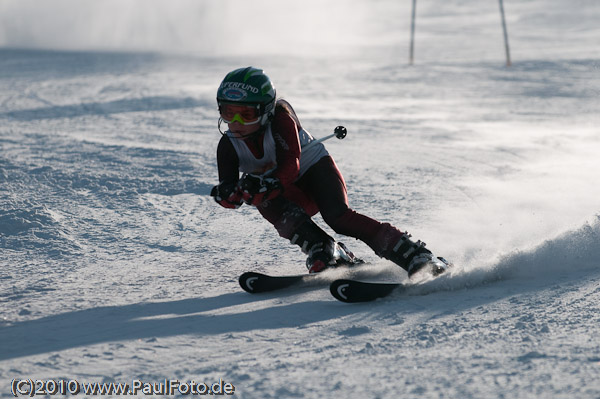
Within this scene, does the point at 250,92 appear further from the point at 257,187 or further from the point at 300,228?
the point at 300,228

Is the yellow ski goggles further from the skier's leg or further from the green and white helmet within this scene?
the skier's leg

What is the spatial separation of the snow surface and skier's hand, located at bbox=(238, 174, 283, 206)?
0.47m

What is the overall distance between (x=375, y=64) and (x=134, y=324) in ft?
46.5

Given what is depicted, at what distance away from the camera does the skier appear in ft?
11.6

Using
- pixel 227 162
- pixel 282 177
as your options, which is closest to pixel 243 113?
pixel 227 162

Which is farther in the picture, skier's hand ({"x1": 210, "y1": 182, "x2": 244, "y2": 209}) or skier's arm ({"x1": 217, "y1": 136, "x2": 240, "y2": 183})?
skier's arm ({"x1": 217, "y1": 136, "x2": 240, "y2": 183})

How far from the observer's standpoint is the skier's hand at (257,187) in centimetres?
345

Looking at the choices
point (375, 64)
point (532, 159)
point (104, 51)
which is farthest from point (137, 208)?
point (104, 51)

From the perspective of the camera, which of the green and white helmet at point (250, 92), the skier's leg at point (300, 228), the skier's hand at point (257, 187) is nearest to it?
the skier's hand at point (257, 187)

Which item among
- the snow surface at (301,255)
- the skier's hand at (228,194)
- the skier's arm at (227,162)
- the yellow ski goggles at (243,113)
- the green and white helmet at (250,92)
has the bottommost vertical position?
the snow surface at (301,255)

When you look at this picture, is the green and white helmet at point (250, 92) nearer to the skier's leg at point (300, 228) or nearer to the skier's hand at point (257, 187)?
the skier's hand at point (257, 187)

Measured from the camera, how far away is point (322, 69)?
15.9 meters

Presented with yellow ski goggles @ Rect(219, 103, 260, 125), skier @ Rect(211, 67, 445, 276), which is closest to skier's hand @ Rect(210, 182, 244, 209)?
skier @ Rect(211, 67, 445, 276)

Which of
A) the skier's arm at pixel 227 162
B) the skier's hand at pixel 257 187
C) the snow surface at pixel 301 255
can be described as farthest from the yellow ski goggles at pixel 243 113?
the snow surface at pixel 301 255
